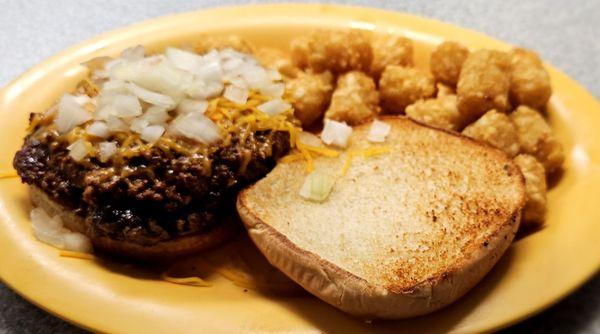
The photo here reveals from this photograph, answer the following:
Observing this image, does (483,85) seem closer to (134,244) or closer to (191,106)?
(191,106)

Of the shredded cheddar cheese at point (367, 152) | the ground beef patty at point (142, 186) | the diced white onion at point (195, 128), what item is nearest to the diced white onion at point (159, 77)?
the diced white onion at point (195, 128)

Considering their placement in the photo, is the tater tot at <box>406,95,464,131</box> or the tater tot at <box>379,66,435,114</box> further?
the tater tot at <box>379,66,435,114</box>

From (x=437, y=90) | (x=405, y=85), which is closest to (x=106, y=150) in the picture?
(x=405, y=85)

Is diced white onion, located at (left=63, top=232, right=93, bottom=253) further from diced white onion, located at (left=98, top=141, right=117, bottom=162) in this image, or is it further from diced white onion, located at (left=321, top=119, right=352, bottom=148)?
diced white onion, located at (left=321, top=119, right=352, bottom=148)

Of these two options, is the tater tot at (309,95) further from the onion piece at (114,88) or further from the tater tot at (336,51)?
the onion piece at (114,88)

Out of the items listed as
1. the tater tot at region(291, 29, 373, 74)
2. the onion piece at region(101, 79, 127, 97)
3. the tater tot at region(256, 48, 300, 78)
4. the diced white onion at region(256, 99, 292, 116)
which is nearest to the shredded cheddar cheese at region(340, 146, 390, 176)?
the diced white onion at region(256, 99, 292, 116)

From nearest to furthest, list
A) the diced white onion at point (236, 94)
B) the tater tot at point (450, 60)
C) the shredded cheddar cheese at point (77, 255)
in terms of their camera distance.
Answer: the shredded cheddar cheese at point (77, 255) < the diced white onion at point (236, 94) < the tater tot at point (450, 60)

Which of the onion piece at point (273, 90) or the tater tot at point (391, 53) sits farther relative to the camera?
the tater tot at point (391, 53)

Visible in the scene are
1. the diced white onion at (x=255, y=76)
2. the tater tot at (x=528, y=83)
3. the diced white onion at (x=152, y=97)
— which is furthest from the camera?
the tater tot at (x=528, y=83)
